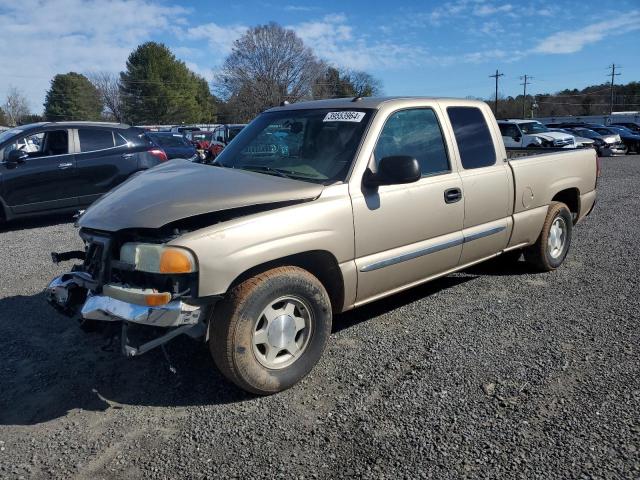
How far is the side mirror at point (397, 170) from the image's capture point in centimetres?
345

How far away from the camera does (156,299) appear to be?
9.24 feet

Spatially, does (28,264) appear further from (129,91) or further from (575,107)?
(575,107)

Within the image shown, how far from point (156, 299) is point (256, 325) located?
0.62 meters

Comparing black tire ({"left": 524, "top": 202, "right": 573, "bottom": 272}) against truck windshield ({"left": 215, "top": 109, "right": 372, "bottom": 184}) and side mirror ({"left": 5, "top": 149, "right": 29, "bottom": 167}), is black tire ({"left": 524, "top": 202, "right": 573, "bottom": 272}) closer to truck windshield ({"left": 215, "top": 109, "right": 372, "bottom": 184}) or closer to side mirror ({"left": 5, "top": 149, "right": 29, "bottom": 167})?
truck windshield ({"left": 215, "top": 109, "right": 372, "bottom": 184})

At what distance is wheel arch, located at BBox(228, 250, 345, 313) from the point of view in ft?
10.8

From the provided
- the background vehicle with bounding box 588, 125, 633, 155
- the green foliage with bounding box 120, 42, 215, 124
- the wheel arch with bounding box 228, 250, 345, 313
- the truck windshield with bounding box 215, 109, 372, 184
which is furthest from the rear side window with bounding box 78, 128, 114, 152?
the green foliage with bounding box 120, 42, 215, 124

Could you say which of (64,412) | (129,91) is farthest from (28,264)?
(129,91)

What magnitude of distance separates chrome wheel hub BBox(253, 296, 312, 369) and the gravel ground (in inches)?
9.3

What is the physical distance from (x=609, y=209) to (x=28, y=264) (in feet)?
31.4

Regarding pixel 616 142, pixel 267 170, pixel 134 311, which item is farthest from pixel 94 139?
pixel 616 142

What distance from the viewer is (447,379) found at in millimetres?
3400

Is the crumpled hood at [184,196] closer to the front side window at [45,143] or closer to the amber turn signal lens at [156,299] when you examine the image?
the amber turn signal lens at [156,299]

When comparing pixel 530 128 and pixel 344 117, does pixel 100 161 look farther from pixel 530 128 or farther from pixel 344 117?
pixel 530 128

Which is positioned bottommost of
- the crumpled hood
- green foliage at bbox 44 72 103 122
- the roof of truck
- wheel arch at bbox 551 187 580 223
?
wheel arch at bbox 551 187 580 223
